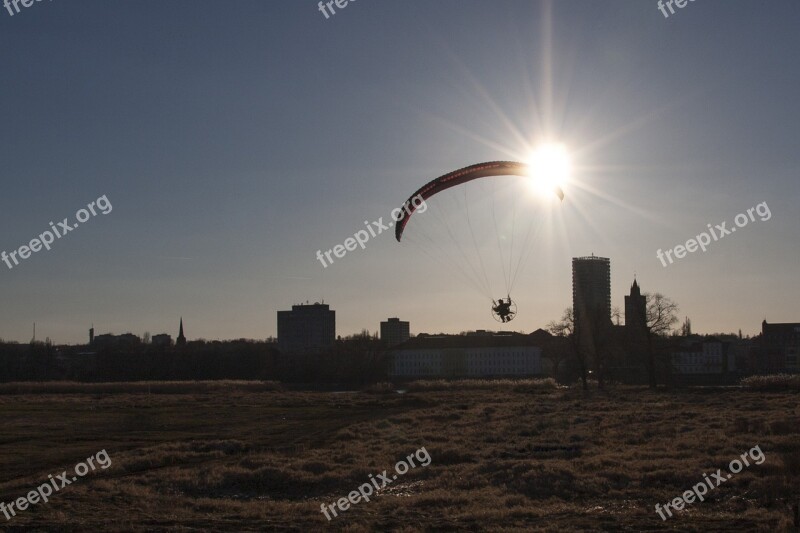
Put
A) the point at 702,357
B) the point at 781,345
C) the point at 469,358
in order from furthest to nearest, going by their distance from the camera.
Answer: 1. the point at 469,358
2. the point at 702,357
3. the point at 781,345

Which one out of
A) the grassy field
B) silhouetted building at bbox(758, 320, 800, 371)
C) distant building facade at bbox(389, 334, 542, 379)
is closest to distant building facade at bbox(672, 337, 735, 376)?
silhouetted building at bbox(758, 320, 800, 371)

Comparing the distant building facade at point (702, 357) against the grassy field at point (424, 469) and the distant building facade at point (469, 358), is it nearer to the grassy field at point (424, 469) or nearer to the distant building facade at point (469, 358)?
the distant building facade at point (469, 358)

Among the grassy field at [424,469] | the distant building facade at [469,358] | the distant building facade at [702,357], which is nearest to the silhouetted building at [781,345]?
the distant building facade at [702,357]

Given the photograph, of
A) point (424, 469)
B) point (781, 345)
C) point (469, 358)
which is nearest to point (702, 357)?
point (781, 345)

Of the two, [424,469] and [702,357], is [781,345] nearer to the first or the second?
[702,357]

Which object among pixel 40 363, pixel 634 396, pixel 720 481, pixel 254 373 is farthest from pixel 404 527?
pixel 40 363

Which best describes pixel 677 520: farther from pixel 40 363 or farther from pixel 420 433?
pixel 40 363
